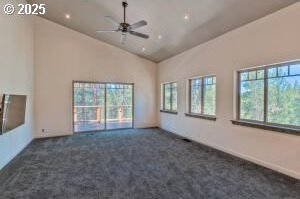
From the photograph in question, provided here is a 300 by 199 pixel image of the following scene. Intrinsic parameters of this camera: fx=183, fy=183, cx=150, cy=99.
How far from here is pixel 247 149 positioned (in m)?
4.21

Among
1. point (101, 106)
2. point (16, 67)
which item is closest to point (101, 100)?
point (101, 106)

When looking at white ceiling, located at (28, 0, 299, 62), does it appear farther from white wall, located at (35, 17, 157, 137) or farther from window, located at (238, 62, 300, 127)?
window, located at (238, 62, 300, 127)

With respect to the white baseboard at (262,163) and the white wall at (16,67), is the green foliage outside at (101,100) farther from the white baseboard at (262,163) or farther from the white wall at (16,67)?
the white baseboard at (262,163)

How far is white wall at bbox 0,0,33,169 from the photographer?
3875mm

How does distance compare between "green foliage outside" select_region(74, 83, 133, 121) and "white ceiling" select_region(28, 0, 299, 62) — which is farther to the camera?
"green foliage outside" select_region(74, 83, 133, 121)

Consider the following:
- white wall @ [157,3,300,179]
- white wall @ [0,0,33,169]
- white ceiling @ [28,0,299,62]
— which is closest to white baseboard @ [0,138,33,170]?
white wall @ [0,0,33,169]

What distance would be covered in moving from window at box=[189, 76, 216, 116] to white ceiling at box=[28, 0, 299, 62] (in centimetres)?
121

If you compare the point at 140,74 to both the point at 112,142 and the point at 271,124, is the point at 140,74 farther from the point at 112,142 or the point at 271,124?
the point at 271,124

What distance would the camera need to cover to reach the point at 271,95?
154 inches

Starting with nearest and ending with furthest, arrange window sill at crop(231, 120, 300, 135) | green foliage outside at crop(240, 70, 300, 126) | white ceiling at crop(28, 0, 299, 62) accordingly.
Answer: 1. window sill at crop(231, 120, 300, 135)
2. green foliage outside at crop(240, 70, 300, 126)
3. white ceiling at crop(28, 0, 299, 62)

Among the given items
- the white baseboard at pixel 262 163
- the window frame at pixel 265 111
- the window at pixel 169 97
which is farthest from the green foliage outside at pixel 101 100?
the window frame at pixel 265 111

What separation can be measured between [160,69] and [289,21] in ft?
18.3

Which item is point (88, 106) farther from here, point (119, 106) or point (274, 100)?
point (274, 100)

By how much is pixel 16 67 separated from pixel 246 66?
5.63 metres
